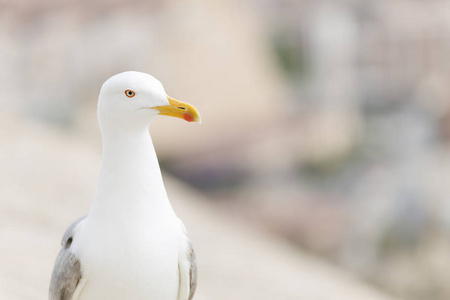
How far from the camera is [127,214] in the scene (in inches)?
36.2

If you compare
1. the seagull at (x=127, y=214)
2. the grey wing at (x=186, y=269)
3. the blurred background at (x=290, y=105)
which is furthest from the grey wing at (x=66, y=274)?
the blurred background at (x=290, y=105)

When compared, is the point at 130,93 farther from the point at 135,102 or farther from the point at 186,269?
the point at 186,269

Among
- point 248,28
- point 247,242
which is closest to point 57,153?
point 247,242

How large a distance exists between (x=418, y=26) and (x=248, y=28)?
1435 mm

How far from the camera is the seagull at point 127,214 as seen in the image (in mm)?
911

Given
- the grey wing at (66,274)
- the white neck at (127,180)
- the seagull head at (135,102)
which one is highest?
the seagull head at (135,102)

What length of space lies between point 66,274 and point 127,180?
0.53 ft

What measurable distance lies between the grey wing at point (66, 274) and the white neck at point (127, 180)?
0.08m

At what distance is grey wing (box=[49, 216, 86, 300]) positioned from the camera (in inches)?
36.5

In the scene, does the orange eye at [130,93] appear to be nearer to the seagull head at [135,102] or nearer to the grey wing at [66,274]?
the seagull head at [135,102]

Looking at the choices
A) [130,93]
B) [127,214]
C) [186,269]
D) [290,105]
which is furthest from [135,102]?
[290,105]

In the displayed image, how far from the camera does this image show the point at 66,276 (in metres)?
0.93

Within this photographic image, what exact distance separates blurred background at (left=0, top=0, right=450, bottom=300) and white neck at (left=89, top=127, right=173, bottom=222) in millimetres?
2246

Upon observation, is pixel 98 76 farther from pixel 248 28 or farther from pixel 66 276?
pixel 66 276
